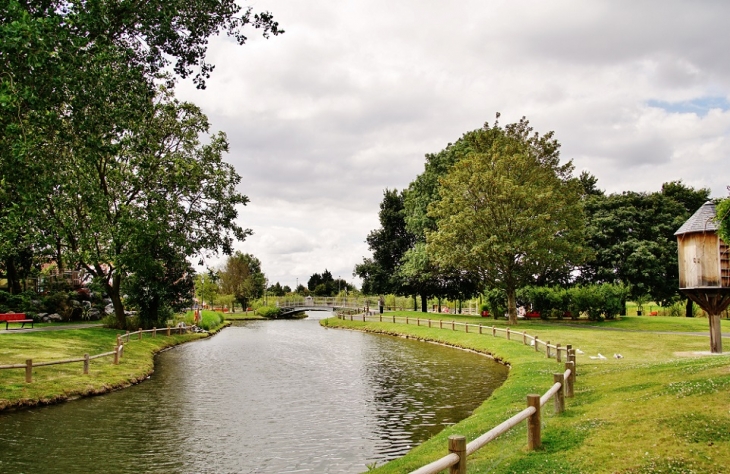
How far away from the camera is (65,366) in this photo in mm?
24031

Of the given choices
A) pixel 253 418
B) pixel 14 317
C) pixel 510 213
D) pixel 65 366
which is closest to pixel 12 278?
pixel 14 317

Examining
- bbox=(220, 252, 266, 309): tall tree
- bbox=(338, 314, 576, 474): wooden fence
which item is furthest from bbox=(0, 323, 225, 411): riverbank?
bbox=(220, 252, 266, 309): tall tree

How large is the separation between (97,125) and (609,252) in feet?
166

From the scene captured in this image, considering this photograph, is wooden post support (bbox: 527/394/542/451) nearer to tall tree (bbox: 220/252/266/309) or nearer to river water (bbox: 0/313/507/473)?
river water (bbox: 0/313/507/473)

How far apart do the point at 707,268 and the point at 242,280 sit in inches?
3658

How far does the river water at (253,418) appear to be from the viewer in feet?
43.9

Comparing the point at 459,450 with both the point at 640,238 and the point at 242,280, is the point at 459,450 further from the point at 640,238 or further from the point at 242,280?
the point at 242,280

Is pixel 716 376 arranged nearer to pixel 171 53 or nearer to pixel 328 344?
pixel 171 53

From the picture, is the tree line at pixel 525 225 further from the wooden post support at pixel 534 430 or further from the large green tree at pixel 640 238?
the wooden post support at pixel 534 430

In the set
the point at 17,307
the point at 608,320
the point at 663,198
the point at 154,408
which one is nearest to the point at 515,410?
the point at 154,408

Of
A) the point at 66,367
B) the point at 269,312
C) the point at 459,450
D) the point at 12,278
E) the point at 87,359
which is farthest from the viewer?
the point at 269,312

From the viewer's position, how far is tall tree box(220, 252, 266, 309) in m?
101

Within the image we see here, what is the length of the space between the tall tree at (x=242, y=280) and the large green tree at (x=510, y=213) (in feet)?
198

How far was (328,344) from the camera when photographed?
144 ft
